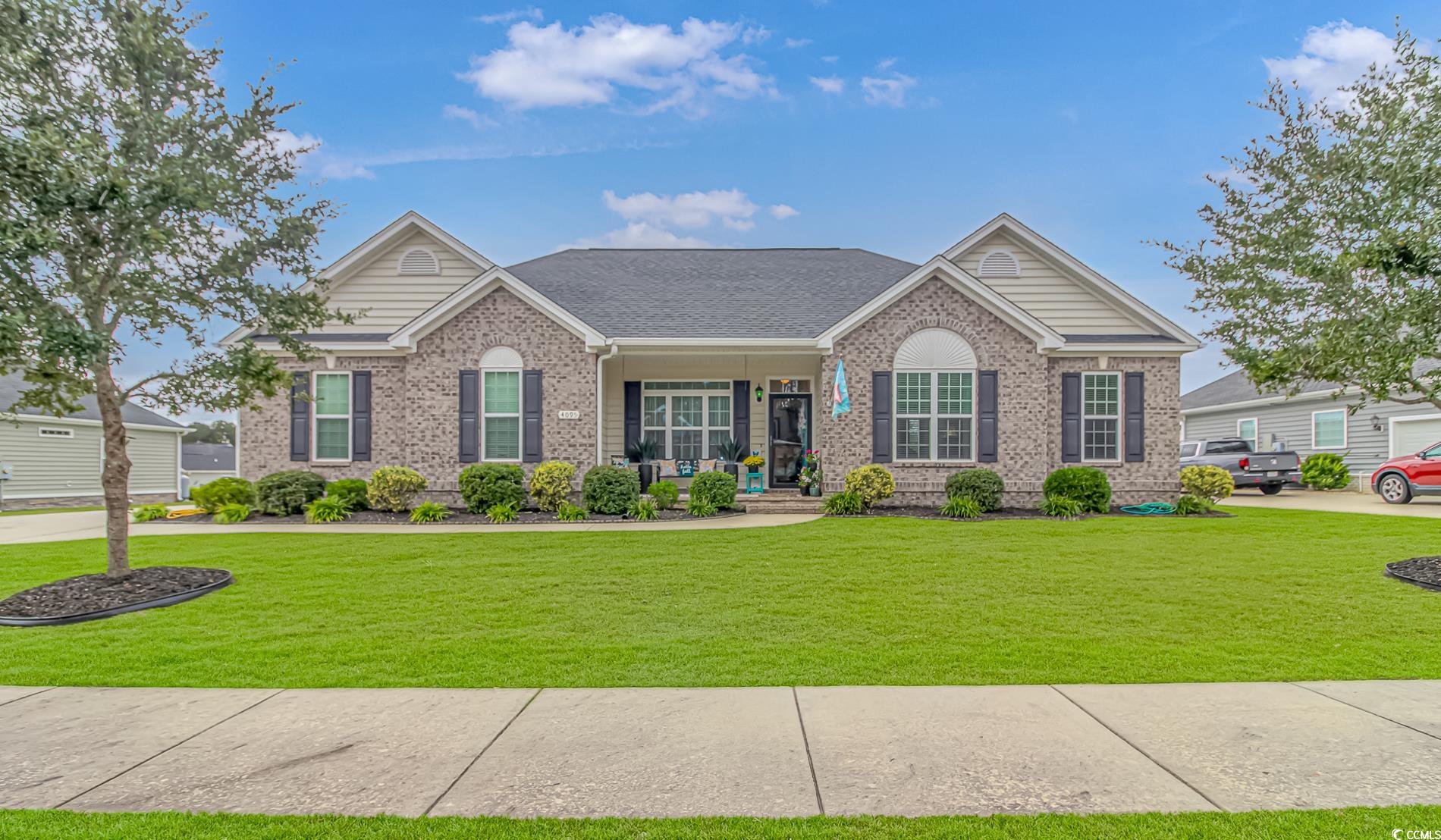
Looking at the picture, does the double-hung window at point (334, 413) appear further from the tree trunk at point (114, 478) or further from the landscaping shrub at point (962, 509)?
the landscaping shrub at point (962, 509)

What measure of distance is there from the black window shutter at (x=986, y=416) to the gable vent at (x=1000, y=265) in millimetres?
2691

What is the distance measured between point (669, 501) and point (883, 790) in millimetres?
11414

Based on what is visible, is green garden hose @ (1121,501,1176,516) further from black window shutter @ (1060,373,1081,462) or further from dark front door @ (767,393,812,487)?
dark front door @ (767,393,812,487)

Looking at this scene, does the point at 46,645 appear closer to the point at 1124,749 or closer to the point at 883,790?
the point at 883,790

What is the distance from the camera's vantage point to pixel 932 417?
15070mm

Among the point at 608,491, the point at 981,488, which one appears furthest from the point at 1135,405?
the point at 608,491

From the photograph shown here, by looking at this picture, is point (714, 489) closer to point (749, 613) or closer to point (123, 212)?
point (749, 613)

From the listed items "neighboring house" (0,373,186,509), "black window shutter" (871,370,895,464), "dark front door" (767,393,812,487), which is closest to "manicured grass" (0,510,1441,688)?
"black window shutter" (871,370,895,464)

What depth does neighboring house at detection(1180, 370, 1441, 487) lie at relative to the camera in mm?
21859

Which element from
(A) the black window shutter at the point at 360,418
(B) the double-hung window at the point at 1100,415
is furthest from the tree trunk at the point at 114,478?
(B) the double-hung window at the point at 1100,415

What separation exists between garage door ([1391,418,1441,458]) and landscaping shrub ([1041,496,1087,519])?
15704mm

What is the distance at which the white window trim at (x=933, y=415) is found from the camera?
1497 centimetres

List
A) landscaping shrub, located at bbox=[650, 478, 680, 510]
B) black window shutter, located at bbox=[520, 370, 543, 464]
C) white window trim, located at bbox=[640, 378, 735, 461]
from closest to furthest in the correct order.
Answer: landscaping shrub, located at bbox=[650, 478, 680, 510], black window shutter, located at bbox=[520, 370, 543, 464], white window trim, located at bbox=[640, 378, 735, 461]

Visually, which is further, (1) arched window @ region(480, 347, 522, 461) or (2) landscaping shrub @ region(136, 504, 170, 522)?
(1) arched window @ region(480, 347, 522, 461)
